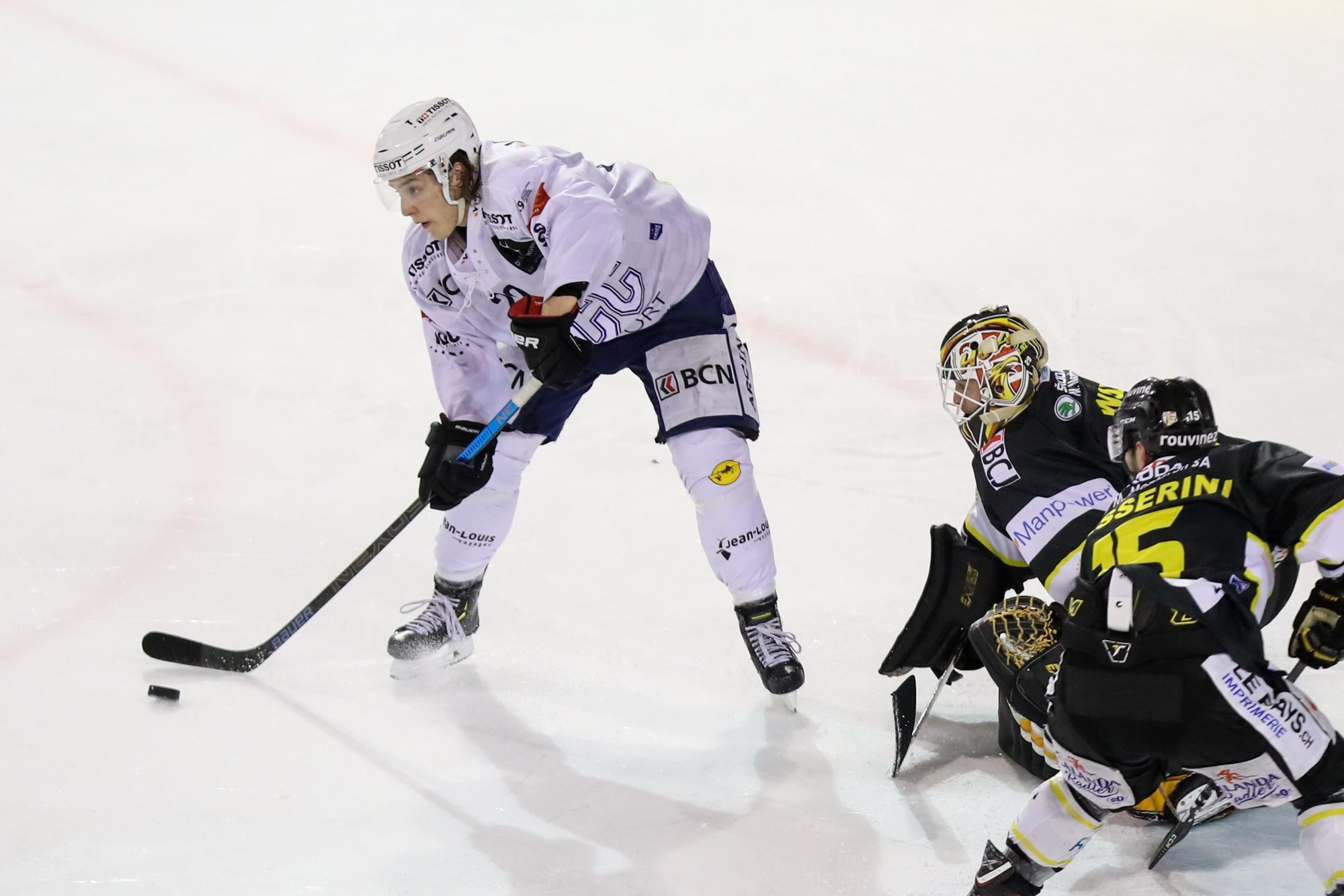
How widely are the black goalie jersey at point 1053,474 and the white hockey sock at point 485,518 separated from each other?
3.49 feet

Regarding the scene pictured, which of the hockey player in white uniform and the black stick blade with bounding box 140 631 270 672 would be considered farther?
the black stick blade with bounding box 140 631 270 672

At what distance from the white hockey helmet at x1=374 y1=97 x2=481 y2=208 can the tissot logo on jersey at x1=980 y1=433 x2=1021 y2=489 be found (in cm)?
120

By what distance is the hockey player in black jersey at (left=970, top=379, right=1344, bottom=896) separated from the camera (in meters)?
1.98

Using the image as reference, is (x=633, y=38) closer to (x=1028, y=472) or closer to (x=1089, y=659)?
(x=1028, y=472)

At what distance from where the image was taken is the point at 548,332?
271 centimetres

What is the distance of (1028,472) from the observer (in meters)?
2.58

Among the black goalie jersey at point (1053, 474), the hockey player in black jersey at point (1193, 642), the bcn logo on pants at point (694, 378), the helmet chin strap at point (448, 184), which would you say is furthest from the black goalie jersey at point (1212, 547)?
the helmet chin strap at point (448, 184)

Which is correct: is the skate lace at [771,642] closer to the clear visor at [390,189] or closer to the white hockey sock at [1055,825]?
the white hockey sock at [1055,825]

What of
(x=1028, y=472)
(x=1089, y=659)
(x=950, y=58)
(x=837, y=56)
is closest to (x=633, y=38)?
(x=837, y=56)

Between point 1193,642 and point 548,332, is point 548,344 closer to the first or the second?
point 548,332

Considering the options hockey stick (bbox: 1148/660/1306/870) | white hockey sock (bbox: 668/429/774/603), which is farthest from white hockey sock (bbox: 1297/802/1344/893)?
white hockey sock (bbox: 668/429/774/603)

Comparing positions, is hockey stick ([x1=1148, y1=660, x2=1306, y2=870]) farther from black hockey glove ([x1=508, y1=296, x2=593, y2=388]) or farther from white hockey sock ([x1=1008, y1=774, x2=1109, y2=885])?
black hockey glove ([x1=508, y1=296, x2=593, y2=388])

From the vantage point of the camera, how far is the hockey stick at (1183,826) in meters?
2.36

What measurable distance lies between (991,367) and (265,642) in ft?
5.61
